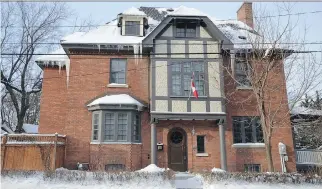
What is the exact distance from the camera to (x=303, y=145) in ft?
81.3

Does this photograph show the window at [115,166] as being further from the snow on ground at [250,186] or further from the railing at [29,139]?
the snow on ground at [250,186]

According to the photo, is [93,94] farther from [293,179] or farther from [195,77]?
[293,179]

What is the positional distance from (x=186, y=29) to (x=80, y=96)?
7996 mm

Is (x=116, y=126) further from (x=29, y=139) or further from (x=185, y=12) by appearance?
(x=185, y=12)

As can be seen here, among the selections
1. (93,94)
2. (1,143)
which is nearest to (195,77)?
(93,94)

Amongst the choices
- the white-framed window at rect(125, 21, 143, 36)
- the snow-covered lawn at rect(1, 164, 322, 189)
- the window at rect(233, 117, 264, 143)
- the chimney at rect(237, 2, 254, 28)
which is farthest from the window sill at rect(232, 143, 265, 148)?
the chimney at rect(237, 2, 254, 28)

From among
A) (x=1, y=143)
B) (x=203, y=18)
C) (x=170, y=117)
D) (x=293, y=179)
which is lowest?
(x=293, y=179)

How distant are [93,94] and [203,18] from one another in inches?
331

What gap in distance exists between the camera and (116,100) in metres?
17.5

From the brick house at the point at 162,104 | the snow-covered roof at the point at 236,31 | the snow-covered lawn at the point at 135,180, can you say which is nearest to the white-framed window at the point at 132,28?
the brick house at the point at 162,104

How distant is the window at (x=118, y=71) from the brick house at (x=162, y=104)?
0.06 metres

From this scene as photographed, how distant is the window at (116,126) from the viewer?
686 inches

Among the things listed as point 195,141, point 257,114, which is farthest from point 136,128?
point 257,114

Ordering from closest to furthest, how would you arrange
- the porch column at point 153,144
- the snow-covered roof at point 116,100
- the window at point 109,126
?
1. the porch column at point 153,144
2. the snow-covered roof at point 116,100
3. the window at point 109,126
